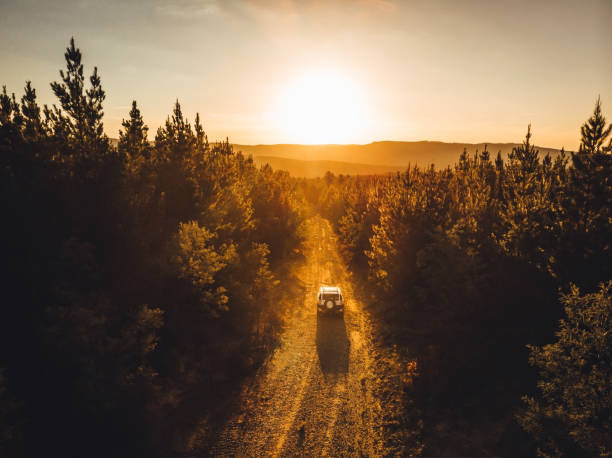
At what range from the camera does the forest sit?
859 cm

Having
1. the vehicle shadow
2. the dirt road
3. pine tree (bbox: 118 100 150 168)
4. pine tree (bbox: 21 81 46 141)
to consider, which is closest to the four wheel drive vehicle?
the vehicle shadow

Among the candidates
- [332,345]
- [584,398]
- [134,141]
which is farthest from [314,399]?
[134,141]

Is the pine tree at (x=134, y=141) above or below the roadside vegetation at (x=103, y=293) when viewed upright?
above

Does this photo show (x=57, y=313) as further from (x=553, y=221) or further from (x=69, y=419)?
(x=553, y=221)

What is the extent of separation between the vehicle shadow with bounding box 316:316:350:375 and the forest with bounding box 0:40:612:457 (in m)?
3.21

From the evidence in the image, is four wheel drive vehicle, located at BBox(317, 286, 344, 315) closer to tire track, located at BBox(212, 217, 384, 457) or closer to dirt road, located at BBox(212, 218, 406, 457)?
tire track, located at BBox(212, 217, 384, 457)

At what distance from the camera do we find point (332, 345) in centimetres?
1906

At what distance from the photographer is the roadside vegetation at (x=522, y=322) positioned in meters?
7.84

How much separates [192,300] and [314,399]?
6980mm

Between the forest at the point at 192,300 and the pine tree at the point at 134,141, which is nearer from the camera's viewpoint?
the forest at the point at 192,300

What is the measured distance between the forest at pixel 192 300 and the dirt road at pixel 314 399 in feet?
4.22

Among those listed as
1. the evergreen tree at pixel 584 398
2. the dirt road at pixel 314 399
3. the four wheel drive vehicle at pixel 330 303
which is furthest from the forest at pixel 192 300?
the four wheel drive vehicle at pixel 330 303

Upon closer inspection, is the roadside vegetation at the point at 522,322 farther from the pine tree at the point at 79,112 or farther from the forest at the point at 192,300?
the pine tree at the point at 79,112

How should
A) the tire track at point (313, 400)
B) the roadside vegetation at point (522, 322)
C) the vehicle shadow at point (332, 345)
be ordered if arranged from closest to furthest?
the roadside vegetation at point (522, 322)
the tire track at point (313, 400)
the vehicle shadow at point (332, 345)
